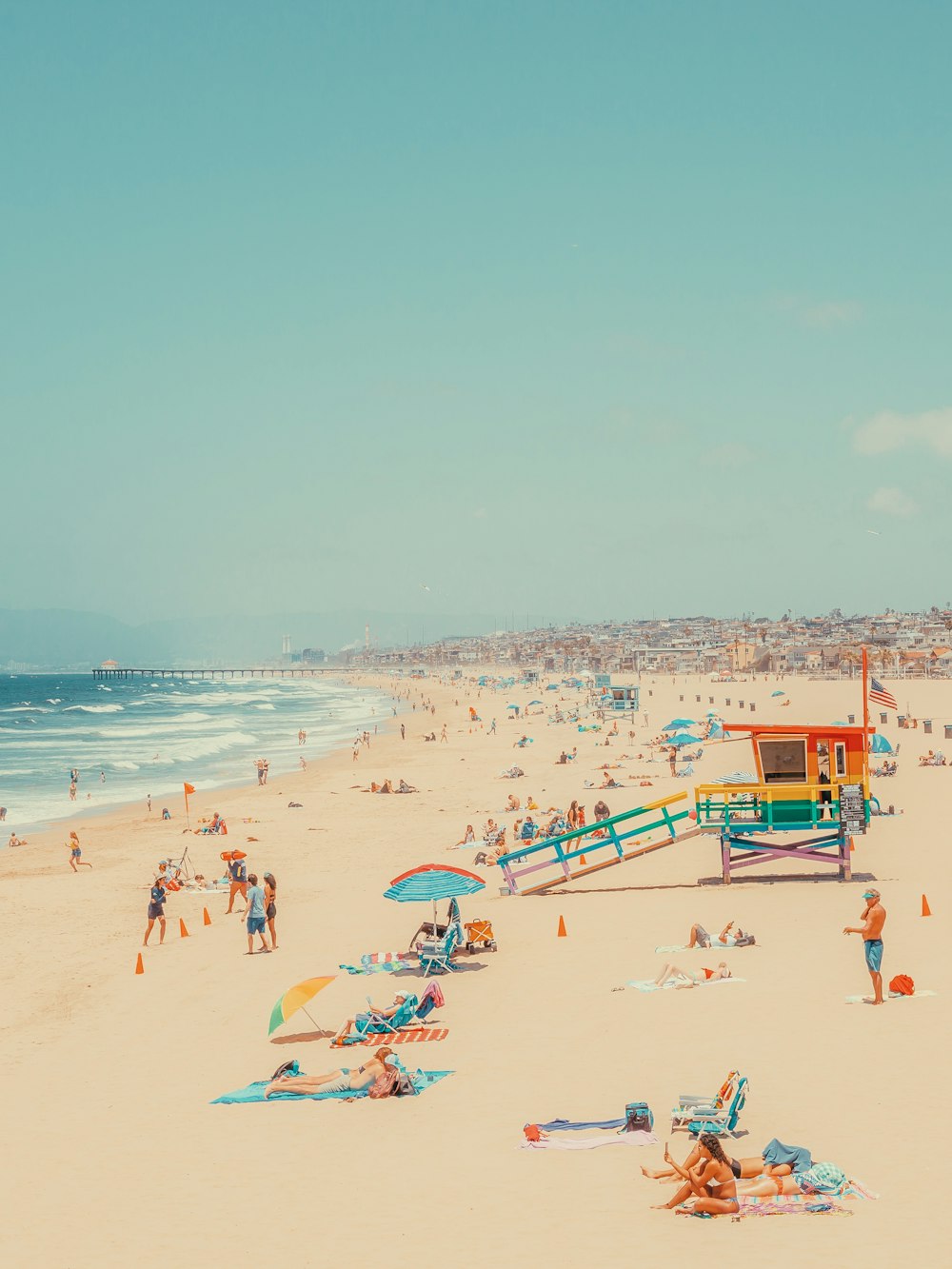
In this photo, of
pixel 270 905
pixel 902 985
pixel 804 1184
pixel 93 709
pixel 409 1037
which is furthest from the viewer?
pixel 93 709

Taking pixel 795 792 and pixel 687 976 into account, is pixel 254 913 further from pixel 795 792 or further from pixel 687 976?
pixel 795 792

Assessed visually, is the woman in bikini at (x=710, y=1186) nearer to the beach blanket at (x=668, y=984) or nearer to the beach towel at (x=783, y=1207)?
the beach towel at (x=783, y=1207)

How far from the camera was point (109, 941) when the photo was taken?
19.2 metres

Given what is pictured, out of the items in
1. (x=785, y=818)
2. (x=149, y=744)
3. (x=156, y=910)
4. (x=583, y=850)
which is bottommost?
(x=149, y=744)

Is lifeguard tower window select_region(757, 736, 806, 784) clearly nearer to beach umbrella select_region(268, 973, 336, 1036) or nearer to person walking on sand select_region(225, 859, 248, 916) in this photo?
person walking on sand select_region(225, 859, 248, 916)

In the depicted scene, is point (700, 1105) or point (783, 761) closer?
point (700, 1105)

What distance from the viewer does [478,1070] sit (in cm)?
1150

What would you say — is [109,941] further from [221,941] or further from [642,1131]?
[642,1131]

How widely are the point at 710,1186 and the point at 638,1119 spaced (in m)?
1.27

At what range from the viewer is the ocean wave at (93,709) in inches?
4654

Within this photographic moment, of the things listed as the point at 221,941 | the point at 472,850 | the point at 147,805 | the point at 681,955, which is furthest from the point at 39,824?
the point at 681,955

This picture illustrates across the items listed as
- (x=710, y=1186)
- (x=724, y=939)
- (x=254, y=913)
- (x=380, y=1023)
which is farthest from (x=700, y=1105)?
(x=254, y=913)

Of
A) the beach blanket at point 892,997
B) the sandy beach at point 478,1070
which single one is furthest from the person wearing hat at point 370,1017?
the beach blanket at point 892,997

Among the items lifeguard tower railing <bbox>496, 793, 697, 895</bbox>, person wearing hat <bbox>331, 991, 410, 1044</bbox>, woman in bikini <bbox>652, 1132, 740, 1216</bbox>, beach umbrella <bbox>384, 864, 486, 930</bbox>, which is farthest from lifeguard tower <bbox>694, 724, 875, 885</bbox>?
woman in bikini <bbox>652, 1132, 740, 1216</bbox>
